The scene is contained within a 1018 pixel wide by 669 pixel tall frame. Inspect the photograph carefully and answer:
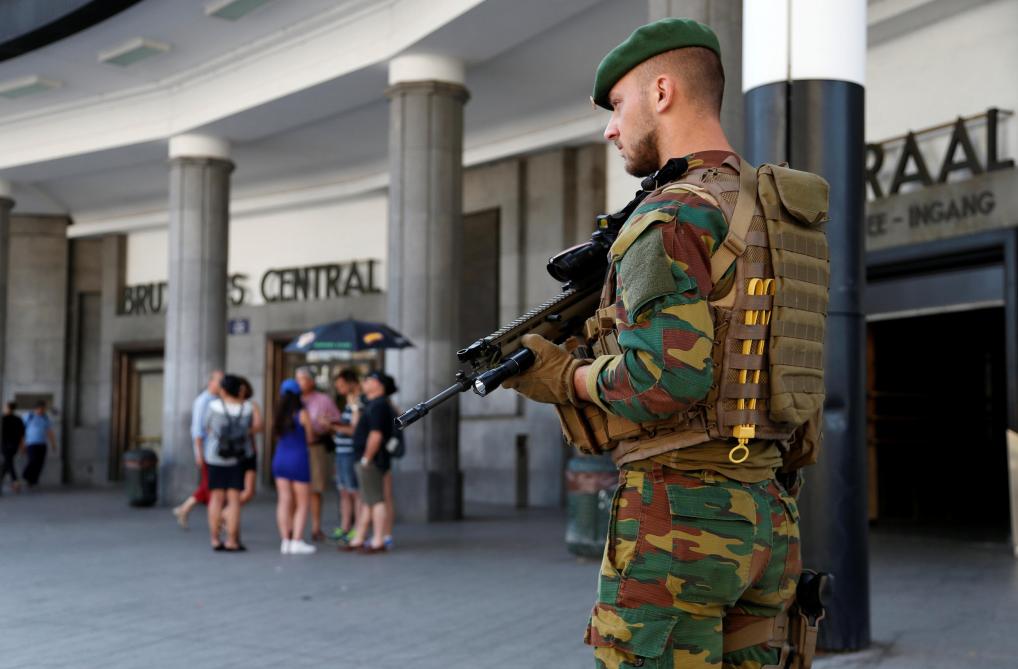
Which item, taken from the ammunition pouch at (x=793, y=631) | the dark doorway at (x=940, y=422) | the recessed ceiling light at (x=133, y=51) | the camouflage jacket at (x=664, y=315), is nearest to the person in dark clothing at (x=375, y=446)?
the dark doorway at (x=940, y=422)

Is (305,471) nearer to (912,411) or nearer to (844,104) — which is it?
(844,104)

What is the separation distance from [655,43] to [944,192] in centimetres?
1099

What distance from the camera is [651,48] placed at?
9.16 ft

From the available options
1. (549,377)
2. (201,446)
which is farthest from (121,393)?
(549,377)

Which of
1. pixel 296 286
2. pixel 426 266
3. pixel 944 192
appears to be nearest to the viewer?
pixel 944 192

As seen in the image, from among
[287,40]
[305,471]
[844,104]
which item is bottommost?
[305,471]

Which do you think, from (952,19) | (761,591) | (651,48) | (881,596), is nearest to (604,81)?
(651,48)

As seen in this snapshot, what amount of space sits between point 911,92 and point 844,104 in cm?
779

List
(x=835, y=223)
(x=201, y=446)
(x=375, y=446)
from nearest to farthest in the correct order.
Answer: (x=835, y=223), (x=375, y=446), (x=201, y=446)

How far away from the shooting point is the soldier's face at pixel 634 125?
2.82 metres

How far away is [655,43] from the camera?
2.79 m

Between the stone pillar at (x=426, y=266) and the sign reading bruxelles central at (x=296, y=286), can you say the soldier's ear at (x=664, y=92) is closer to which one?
the stone pillar at (x=426, y=266)

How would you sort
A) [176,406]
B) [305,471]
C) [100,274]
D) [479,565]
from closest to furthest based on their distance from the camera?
[479,565] < [305,471] < [176,406] < [100,274]

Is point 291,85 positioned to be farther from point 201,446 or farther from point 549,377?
point 549,377
